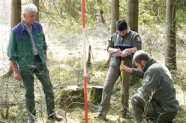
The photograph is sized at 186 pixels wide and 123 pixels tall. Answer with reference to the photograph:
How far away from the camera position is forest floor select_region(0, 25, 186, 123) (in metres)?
4.61

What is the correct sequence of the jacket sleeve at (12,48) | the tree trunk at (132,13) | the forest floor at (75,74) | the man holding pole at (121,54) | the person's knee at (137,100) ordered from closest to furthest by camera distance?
the person's knee at (137,100), the jacket sleeve at (12,48), the man holding pole at (121,54), the forest floor at (75,74), the tree trunk at (132,13)

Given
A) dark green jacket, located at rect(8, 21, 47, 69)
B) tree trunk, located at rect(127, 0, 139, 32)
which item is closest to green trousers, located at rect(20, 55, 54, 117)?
dark green jacket, located at rect(8, 21, 47, 69)

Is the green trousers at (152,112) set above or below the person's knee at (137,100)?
below

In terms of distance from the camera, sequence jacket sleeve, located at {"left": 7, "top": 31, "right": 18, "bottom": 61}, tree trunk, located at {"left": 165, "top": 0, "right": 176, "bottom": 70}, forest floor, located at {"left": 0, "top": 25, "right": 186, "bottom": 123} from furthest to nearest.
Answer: tree trunk, located at {"left": 165, "top": 0, "right": 176, "bottom": 70} < forest floor, located at {"left": 0, "top": 25, "right": 186, "bottom": 123} < jacket sleeve, located at {"left": 7, "top": 31, "right": 18, "bottom": 61}

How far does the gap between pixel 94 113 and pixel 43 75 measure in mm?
1467

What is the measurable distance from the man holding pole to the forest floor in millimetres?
287

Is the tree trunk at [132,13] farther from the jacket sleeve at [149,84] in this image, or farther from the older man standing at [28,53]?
the jacket sleeve at [149,84]

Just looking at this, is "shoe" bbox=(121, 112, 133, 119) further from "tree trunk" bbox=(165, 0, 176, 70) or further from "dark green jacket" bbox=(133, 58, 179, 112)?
"tree trunk" bbox=(165, 0, 176, 70)

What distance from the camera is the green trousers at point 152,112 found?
3.51 m

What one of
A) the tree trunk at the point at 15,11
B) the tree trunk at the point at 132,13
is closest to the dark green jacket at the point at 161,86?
the tree trunk at the point at 132,13

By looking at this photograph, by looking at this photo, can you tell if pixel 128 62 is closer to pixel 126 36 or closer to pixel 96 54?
pixel 126 36

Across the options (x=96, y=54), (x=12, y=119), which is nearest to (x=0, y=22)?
(x=96, y=54)

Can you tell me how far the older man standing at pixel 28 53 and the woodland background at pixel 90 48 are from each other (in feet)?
0.75

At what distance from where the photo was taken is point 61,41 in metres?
13.7
